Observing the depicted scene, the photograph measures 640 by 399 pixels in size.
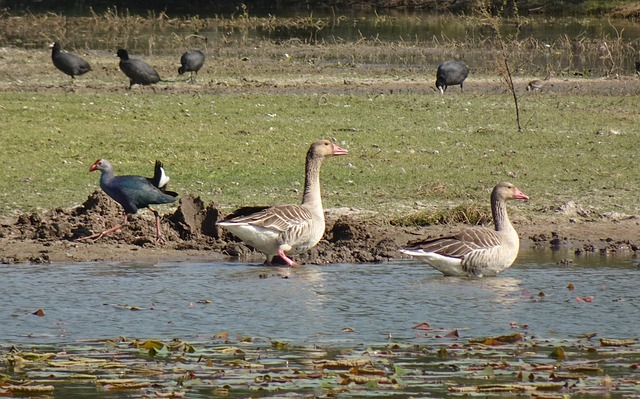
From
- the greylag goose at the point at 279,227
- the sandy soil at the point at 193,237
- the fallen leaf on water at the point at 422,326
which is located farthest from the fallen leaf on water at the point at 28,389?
the sandy soil at the point at 193,237

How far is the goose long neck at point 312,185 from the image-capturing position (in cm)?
1150

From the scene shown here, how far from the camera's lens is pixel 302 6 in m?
61.0

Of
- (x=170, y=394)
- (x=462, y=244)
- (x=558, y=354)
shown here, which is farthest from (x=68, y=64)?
(x=170, y=394)

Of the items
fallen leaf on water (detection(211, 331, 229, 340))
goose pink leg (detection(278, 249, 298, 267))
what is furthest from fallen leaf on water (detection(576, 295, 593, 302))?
fallen leaf on water (detection(211, 331, 229, 340))

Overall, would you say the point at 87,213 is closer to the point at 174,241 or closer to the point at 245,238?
the point at 174,241

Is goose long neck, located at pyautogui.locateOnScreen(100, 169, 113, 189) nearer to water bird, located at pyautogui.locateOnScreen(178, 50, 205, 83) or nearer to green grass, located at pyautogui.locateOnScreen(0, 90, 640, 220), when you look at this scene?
green grass, located at pyautogui.locateOnScreen(0, 90, 640, 220)

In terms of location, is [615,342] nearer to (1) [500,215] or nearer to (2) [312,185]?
(1) [500,215]

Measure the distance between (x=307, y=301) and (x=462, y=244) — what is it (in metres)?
1.78

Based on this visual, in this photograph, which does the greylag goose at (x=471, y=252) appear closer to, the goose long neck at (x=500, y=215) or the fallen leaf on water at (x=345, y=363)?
the goose long neck at (x=500, y=215)

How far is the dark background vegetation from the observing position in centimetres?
5431

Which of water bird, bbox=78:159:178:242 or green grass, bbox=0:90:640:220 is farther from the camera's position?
green grass, bbox=0:90:640:220

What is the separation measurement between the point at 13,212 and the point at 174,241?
1955 millimetres

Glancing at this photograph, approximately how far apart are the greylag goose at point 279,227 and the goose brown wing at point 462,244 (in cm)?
98

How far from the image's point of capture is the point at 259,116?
63.8 ft
